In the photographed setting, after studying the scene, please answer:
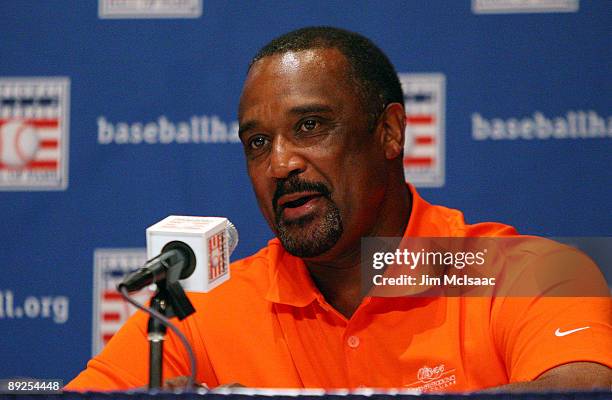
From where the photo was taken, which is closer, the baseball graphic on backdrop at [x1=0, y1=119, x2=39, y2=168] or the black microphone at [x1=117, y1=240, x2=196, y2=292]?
the black microphone at [x1=117, y1=240, x2=196, y2=292]

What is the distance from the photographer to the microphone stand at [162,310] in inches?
44.3

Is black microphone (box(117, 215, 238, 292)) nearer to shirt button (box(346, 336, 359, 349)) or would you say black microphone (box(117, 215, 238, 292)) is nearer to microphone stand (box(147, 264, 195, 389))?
microphone stand (box(147, 264, 195, 389))

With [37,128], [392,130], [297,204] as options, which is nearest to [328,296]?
[297,204]

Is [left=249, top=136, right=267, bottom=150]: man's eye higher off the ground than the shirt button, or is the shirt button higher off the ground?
[left=249, top=136, right=267, bottom=150]: man's eye

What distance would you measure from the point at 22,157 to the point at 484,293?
1324mm

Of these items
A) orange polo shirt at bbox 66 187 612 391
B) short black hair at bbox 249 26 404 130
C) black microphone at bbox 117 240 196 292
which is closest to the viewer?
black microphone at bbox 117 240 196 292

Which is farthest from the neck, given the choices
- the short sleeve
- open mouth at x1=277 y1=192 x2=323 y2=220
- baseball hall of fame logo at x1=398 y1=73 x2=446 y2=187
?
baseball hall of fame logo at x1=398 y1=73 x2=446 y2=187

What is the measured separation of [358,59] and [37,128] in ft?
3.26

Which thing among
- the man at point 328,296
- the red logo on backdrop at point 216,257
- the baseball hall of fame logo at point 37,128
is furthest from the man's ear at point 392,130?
the baseball hall of fame logo at point 37,128

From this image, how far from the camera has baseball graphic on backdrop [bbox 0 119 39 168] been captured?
7.87ft

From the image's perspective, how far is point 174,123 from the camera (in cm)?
238

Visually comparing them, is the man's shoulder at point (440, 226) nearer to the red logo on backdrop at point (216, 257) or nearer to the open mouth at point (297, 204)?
the open mouth at point (297, 204)

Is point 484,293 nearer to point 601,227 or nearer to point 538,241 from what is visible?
point 538,241

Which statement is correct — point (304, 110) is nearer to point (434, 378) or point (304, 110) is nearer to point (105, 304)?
point (434, 378)
